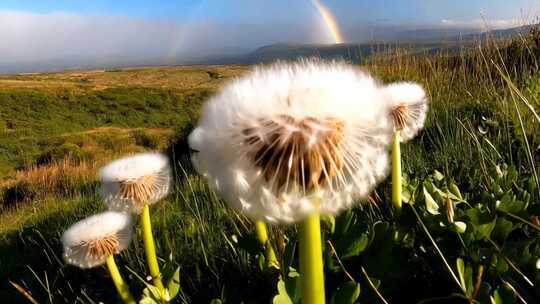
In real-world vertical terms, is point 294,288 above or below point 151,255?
above

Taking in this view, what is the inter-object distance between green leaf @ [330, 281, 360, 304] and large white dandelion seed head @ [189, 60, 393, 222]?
339mm

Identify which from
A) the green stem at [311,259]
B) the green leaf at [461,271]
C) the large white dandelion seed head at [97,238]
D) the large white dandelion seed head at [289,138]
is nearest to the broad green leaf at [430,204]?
the green leaf at [461,271]

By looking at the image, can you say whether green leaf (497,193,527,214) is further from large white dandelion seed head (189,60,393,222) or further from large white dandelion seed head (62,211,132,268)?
large white dandelion seed head (62,211,132,268)

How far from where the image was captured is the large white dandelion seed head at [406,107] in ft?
6.45

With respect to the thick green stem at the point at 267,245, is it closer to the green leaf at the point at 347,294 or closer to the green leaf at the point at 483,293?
the green leaf at the point at 347,294

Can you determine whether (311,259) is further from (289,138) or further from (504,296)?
(504,296)

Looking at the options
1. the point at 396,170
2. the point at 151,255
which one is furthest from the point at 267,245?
the point at 396,170

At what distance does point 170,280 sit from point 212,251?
3.79 ft

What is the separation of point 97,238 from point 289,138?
1606 millimetres

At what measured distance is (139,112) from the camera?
184 feet

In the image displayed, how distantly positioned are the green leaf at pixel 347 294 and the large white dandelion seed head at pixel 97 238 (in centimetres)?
128

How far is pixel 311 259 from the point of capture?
3.22 ft

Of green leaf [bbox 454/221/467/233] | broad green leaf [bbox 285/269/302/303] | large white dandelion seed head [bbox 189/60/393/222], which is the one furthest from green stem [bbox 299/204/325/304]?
green leaf [bbox 454/221/467/233]

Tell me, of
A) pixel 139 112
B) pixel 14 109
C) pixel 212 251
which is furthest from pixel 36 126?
pixel 212 251
